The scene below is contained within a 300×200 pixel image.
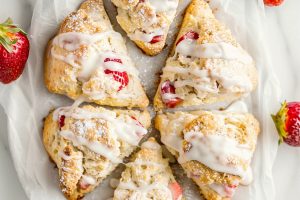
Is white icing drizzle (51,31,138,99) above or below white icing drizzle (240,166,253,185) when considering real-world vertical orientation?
above

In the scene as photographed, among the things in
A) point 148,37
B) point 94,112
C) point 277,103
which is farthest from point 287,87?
point 94,112

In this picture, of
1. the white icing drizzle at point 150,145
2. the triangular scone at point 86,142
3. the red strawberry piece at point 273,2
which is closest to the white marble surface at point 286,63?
the red strawberry piece at point 273,2

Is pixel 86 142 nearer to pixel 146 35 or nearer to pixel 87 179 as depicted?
pixel 87 179

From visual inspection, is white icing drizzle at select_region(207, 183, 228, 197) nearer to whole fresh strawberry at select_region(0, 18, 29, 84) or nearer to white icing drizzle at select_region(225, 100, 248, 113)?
white icing drizzle at select_region(225, 100, 248, 113)

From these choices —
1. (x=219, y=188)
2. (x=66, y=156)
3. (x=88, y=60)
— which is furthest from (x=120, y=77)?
(x=219, y=188)

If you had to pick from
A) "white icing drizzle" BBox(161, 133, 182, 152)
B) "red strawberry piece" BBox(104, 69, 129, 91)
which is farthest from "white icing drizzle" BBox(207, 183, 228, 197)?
"red strawberry piece" BBox(104, 69, 129, 91)
